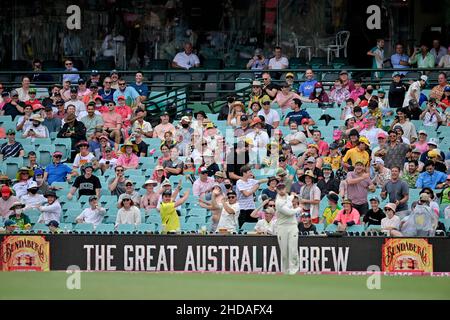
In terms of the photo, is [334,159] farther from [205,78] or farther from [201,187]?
[205,78]

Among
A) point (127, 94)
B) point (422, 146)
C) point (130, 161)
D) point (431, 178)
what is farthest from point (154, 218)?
point (422, 146)

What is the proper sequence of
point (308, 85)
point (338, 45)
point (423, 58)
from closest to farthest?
point (308, 85)
point (423, 58)
point (338, 45)

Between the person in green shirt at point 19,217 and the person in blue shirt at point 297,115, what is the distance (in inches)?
214

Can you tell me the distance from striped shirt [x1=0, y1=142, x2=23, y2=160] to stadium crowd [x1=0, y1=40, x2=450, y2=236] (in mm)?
20

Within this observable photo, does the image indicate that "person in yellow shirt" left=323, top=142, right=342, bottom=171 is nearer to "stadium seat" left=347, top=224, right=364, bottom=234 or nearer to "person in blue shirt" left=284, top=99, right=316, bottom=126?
"person in blue shirt" left=284, top=99, right=316, bottom=126

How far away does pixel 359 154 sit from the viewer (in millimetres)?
23578

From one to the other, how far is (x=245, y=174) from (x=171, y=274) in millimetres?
3229

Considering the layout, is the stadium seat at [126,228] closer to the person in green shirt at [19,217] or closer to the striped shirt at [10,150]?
the person in green shirt at [19,217]

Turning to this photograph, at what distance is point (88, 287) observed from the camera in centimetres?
1869

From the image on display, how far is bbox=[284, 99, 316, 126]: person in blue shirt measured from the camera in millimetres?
25250

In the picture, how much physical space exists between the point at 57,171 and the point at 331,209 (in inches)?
233

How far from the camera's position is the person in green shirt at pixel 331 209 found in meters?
22.1

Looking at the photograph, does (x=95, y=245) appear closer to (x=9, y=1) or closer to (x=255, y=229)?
(x=255, y=229)
